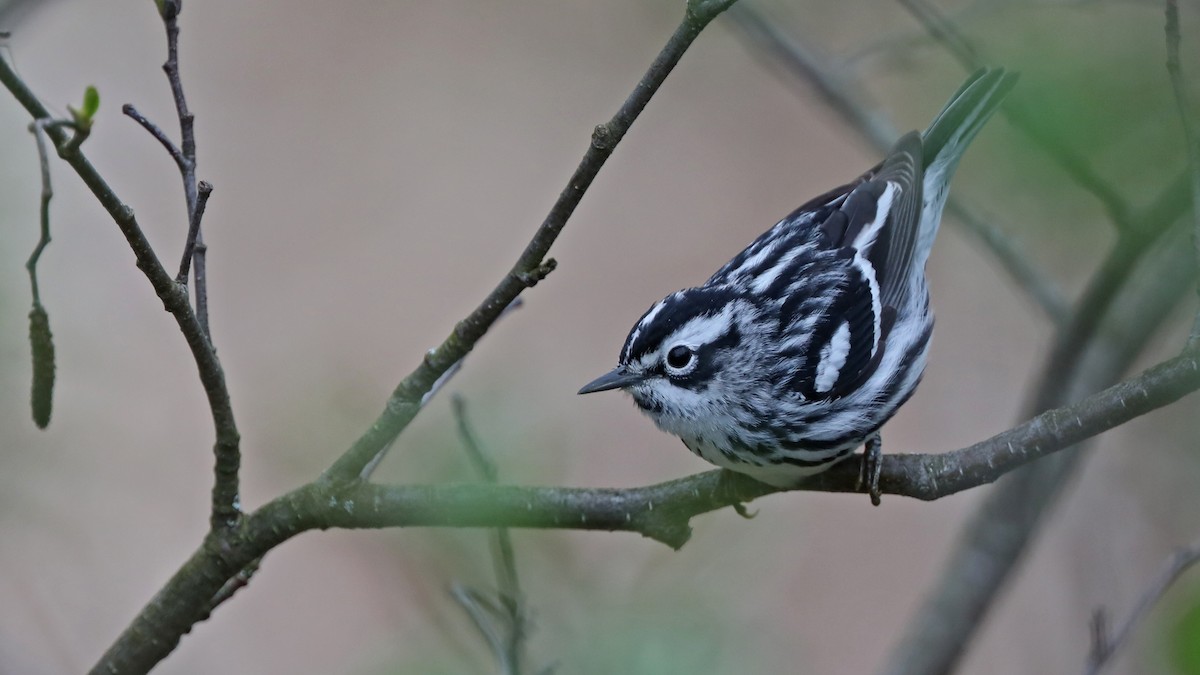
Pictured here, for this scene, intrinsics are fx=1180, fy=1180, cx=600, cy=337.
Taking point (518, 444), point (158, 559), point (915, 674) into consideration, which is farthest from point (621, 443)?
point (518, 444)

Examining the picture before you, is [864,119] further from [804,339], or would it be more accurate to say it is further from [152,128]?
[152,128]

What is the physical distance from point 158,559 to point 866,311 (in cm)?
390

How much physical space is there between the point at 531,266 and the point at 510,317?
13.4ft

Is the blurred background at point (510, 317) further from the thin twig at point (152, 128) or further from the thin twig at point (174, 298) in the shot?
the thin twig at point (152, 128)

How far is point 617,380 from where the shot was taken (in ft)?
9.05

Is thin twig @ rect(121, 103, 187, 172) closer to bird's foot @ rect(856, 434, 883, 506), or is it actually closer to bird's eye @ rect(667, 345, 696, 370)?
bird's eye @ rect(667, 345, 696, 370)

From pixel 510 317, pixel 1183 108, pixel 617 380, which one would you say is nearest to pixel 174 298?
pixel 617 380

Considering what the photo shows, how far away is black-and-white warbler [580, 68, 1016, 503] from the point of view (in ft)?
8.89

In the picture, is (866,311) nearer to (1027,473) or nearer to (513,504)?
(1027,473)

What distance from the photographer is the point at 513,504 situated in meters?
2.15

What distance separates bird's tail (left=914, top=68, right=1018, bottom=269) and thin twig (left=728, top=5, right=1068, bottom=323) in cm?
10

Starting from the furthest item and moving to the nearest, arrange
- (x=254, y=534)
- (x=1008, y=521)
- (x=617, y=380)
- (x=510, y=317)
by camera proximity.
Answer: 1. (x=510, y=317)
2. (x=1008, y=521)
3. (x=617, y=380)
4. (x=254, y=534)

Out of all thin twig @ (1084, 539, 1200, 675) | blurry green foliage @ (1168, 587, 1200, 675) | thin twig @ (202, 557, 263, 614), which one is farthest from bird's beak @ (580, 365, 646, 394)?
blurry green foliage @ (1168, 587, 1200, 675)

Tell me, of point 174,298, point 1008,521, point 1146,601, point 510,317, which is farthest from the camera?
point 510,317
